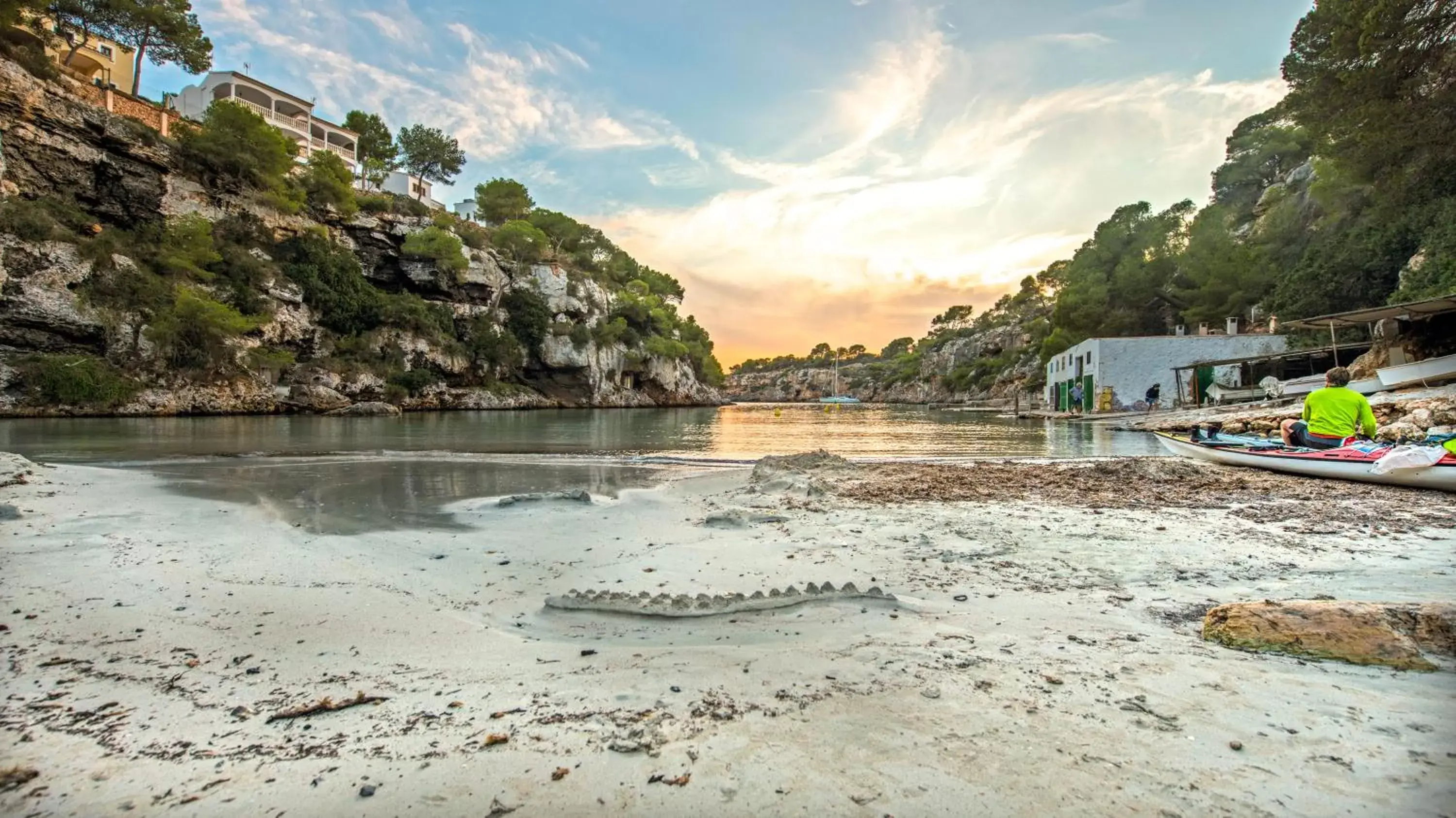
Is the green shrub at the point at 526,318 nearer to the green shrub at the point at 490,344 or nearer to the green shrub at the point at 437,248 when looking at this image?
the green shrub at the point at 490,344

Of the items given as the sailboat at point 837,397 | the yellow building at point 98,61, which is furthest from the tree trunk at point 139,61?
the sailboat at point 837,397

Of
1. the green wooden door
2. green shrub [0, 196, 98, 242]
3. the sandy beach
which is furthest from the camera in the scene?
the green wooden door

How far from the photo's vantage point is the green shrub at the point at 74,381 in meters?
25.8

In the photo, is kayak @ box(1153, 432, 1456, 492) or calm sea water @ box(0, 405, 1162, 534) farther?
calm sea water @ box(0, 405, 1162, 534)

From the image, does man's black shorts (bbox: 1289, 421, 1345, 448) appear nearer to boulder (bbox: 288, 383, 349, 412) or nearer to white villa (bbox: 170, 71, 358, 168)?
boulder (bbox: 288, 383, 349, 412)

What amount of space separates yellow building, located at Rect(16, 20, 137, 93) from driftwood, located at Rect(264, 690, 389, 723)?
51.7 metres

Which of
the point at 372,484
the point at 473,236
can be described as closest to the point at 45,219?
the point at 473,236

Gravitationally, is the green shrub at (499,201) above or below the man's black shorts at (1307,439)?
above

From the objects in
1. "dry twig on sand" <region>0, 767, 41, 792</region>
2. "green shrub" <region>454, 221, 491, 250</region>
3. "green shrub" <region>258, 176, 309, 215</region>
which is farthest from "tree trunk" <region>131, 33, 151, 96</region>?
"dry twig on sand" <region>0, 767, 41, 792</region>

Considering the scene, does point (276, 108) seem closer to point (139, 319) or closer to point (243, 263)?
point (243, 263)

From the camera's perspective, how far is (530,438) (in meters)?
19.8

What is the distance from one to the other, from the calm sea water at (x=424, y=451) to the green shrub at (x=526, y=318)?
28055mm

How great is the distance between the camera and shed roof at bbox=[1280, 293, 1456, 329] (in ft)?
55.9

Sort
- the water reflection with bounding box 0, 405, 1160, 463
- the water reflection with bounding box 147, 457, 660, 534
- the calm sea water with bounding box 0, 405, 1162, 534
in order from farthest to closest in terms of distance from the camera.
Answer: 1. the water reflection with bounding box 0, 405, 1160, 463
2. the calm sea water with bounding box 0, 405, 1162, 534
3. the water reflection with bounding box 147, 457, 660, 534
